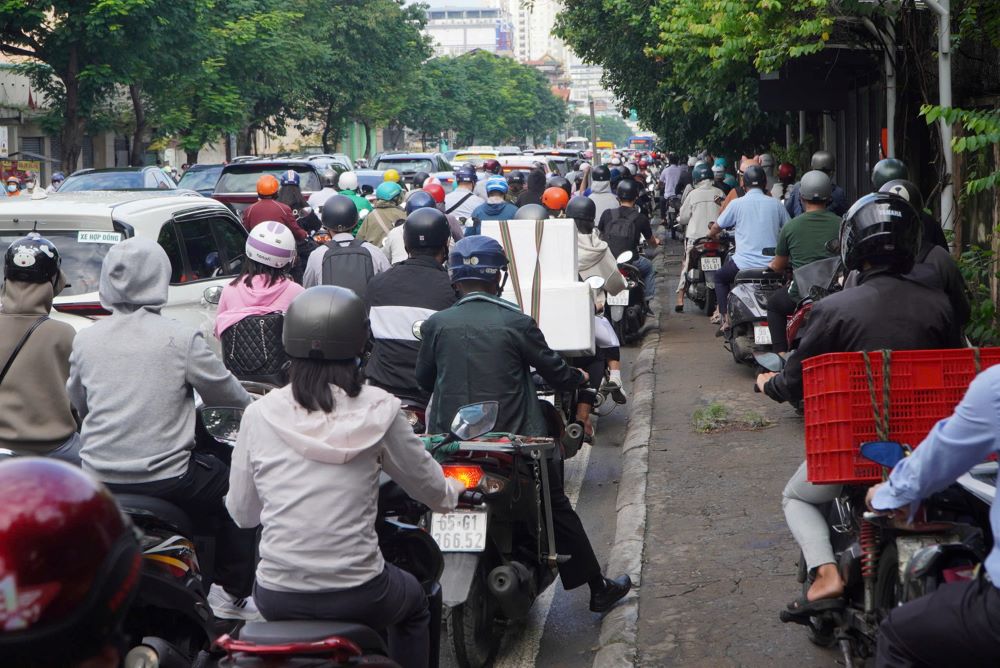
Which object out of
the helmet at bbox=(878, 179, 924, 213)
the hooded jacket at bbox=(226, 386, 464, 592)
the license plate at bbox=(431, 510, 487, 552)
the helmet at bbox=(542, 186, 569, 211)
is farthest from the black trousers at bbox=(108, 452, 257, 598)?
the helmet at bbox=(542, 186, 569, 211)

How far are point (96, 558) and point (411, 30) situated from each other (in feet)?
190

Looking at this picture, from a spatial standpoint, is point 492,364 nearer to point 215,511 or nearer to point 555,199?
point 215,511

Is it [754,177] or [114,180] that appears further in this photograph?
[114,180]

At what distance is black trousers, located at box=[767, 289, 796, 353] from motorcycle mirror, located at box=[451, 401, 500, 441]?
19.5ft

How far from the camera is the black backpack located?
28.0ft

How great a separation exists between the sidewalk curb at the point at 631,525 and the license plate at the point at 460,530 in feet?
2.86

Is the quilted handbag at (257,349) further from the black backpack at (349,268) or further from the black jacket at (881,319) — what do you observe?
the black jacket at (881,319)

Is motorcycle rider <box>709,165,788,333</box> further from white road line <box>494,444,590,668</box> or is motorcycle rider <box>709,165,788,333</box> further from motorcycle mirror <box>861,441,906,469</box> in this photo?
motorcycle mirror <box>861,441,906,469</box>

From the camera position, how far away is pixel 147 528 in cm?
460

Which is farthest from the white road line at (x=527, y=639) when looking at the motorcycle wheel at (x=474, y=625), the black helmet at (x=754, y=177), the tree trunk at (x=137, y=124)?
the tree trunk at (x=137, y=124)

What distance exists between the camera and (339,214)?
9.46 metres

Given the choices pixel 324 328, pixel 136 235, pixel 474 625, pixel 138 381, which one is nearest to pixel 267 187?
pixel 136 235

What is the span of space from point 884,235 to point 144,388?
2.63 meters

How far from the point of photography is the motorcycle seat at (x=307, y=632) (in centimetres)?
323
